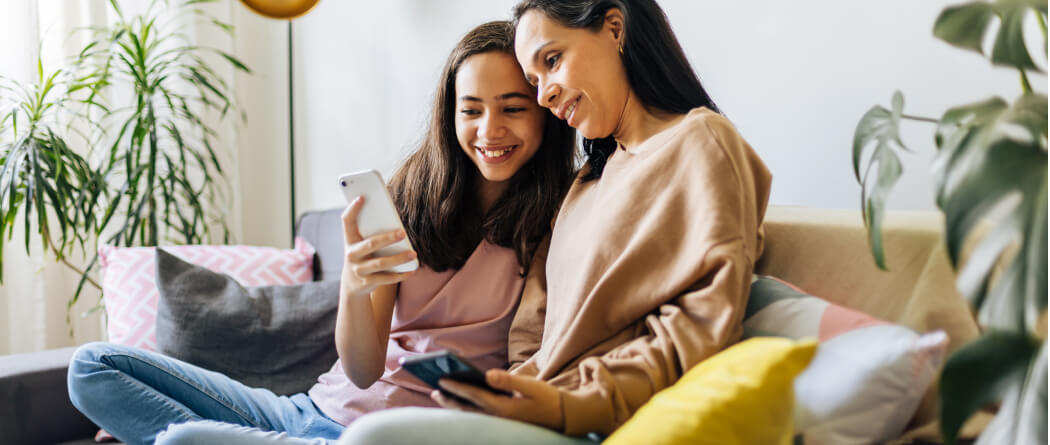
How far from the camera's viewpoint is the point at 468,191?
1457mm

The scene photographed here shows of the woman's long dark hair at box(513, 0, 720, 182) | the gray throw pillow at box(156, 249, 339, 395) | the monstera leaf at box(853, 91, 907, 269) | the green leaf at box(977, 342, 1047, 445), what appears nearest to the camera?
the green leaf at box(977, 342, 1047, 445)

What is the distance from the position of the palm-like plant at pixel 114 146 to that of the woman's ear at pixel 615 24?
62.7 inches

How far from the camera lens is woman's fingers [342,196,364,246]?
1.22 meters

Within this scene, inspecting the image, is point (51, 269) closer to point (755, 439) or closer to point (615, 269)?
point (615, 269)

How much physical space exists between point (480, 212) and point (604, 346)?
1.60 feet

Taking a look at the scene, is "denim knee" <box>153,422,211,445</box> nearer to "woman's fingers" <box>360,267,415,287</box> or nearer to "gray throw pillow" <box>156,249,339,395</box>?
"woman's fingers" <box>360,267,415,287</box>

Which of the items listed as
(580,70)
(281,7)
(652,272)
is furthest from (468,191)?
(281,7)

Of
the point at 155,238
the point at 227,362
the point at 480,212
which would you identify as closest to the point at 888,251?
the point at 480,212

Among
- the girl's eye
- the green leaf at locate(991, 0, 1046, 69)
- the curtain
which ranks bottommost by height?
the curtain

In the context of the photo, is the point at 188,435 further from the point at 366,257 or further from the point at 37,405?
the point at 37,405

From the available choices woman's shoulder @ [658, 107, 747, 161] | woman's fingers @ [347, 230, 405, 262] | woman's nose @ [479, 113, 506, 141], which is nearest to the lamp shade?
woman's nose @ [479, 113, 506, 141]

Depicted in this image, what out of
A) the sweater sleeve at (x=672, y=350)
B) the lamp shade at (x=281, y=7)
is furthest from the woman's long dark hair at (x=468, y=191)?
the lamp shade at (x=281, y=7)

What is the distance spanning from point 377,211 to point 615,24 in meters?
0.47

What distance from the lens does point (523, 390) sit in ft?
2.92
